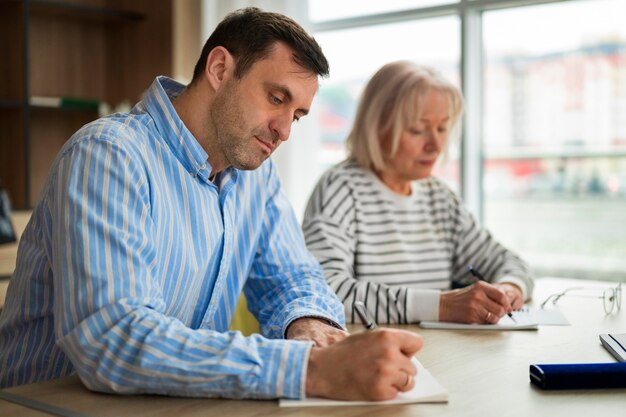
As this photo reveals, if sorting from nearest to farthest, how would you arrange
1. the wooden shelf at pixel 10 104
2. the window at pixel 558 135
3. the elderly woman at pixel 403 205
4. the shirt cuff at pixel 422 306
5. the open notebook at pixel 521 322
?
the open notebook at pixel 521 322 → the shirt cuff at pixel 422 306 → the elderly woman at pixel 403 205 → the window at pixel 558 135 → the wooden shelf at pixel 10 104

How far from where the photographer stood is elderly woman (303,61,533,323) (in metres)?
2.24

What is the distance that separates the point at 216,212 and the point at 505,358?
63cm

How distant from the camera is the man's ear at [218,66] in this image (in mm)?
1499

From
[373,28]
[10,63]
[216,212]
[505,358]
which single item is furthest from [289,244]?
[10,63]

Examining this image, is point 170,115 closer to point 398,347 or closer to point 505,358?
point 398,347

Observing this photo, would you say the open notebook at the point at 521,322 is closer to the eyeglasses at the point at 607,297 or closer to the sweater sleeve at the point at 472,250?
the eyeglasses at the point at 607,297

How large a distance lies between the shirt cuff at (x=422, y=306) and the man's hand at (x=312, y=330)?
0.37m

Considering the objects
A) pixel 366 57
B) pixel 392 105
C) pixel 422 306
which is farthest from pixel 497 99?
pixel 422 306

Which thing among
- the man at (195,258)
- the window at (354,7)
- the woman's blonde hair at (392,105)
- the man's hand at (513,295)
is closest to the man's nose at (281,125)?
the man at (195,258)

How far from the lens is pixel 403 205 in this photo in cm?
238

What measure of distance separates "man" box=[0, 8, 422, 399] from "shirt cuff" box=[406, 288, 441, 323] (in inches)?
10.1

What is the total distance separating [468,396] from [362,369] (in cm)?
18

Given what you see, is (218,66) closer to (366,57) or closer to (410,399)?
(410,399)

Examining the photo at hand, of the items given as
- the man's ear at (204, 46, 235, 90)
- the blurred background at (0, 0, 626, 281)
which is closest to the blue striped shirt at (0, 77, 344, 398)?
the man's ear at (204, 46, 235, 90)
